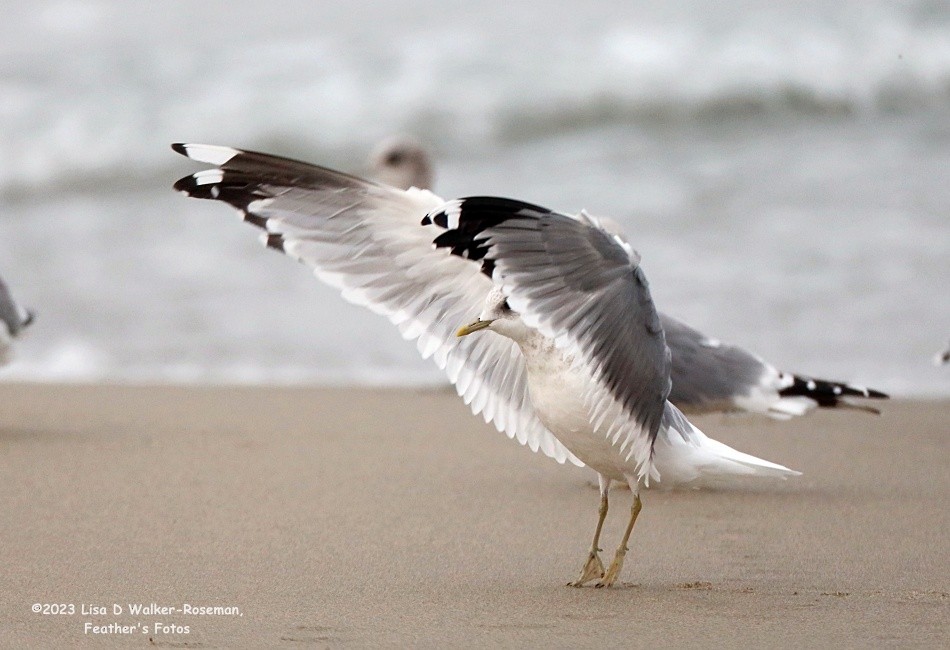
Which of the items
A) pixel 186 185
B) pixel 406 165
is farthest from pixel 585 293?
pixel 406 165

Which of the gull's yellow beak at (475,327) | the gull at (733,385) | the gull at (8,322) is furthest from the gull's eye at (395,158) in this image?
the gull's yellow beak at (475,327)

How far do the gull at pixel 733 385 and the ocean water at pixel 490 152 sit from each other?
1.99 meters

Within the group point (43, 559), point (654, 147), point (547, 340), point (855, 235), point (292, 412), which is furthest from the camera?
point (654, 147)

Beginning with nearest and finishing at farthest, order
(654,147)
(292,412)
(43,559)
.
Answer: (43,559) → (292,412) → (654,147)

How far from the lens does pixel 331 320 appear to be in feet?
30.1

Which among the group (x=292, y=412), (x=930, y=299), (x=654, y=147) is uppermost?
(x=654, y=147)

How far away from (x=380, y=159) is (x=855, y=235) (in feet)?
11.3

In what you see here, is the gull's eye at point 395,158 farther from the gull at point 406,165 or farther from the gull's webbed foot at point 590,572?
the gull's webbed foot at point 590,572

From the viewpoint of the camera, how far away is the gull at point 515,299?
3285mm

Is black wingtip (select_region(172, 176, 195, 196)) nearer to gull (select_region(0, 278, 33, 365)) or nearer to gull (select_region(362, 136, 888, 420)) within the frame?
gull (select_region(362, 136, 888, 420))

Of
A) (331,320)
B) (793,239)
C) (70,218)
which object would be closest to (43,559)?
(331,320)

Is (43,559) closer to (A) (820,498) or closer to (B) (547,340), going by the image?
(B) (547,340)

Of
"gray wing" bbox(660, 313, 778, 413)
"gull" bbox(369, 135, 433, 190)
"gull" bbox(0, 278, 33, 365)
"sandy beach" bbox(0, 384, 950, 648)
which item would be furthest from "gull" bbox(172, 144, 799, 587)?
"gull" bbox(369, 135, 433, 190)

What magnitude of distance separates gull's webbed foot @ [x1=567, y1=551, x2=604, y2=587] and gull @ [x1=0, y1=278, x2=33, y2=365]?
3312 millimetres
